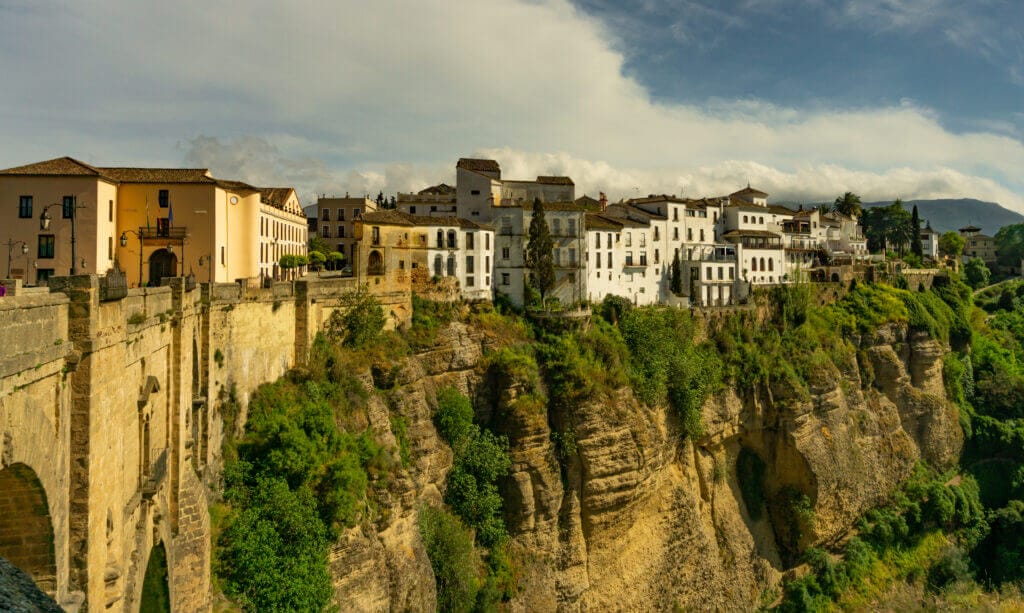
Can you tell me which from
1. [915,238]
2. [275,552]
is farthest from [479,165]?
[915,238]

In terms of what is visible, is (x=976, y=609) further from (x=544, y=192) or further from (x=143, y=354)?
(x=143, y=354)

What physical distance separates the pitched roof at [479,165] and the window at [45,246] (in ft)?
73.9

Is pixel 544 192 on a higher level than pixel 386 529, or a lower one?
higher

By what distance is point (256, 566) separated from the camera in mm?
16172

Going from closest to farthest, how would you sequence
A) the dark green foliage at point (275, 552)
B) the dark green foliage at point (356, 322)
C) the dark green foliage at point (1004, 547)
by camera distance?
the dark green foliage at point (275, 552) → the dark green foliage at point (356, 322) → the dark green foliage at point (1004, 547)

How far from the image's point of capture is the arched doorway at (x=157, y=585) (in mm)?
13555

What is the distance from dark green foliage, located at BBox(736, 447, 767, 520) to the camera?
38000 millimetres

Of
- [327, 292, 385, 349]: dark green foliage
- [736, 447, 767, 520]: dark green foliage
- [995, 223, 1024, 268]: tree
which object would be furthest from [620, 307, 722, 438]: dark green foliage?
[995, 223, 1024, 268]: tree

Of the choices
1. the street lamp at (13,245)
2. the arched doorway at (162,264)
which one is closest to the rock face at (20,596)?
the street lamp at (13,245)

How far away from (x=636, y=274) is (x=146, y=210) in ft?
93.9

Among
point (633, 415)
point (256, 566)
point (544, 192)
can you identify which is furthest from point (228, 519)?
point (544, 192)

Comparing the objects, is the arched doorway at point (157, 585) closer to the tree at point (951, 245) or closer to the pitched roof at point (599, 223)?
the pitched roof at point (599, 223)

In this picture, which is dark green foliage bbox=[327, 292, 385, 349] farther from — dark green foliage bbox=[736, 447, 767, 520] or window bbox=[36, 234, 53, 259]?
dark green foliage bbox=[736, 447, 767, 520]

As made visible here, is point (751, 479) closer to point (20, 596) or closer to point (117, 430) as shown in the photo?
point (117, 430)
